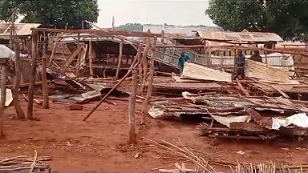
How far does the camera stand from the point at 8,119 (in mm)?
10430

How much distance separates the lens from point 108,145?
873 centimetres

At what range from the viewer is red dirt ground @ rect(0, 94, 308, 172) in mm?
7797

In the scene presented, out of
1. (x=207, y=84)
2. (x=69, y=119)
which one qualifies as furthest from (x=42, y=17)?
(x=69, y=119)

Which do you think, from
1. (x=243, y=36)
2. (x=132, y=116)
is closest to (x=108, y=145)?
(x=132, y=116)

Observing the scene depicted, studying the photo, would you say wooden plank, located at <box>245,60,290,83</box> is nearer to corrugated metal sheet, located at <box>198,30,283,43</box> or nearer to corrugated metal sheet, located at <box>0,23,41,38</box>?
corrugated metal sheet, located at <box>198,30,283,43</box>

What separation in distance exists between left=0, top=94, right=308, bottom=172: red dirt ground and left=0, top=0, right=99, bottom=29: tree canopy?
2125 cm

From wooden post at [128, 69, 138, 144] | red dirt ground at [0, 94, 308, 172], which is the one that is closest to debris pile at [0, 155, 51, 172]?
red dirt ground at [0, 94, 308, 172]

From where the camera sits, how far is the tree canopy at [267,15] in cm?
2859

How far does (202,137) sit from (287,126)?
5.91 ft

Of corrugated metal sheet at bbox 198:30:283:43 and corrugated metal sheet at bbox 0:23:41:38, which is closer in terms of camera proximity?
corrugated metal sheet at bbox 0:23:41:38

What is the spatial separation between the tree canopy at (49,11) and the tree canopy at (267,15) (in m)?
10.1

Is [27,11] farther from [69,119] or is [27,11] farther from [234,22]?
[69,119]

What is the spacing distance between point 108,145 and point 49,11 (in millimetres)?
24480

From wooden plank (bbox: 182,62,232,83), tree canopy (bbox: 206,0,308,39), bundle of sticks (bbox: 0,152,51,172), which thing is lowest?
bundle of sticks (bbox: 0,152,51,172)
